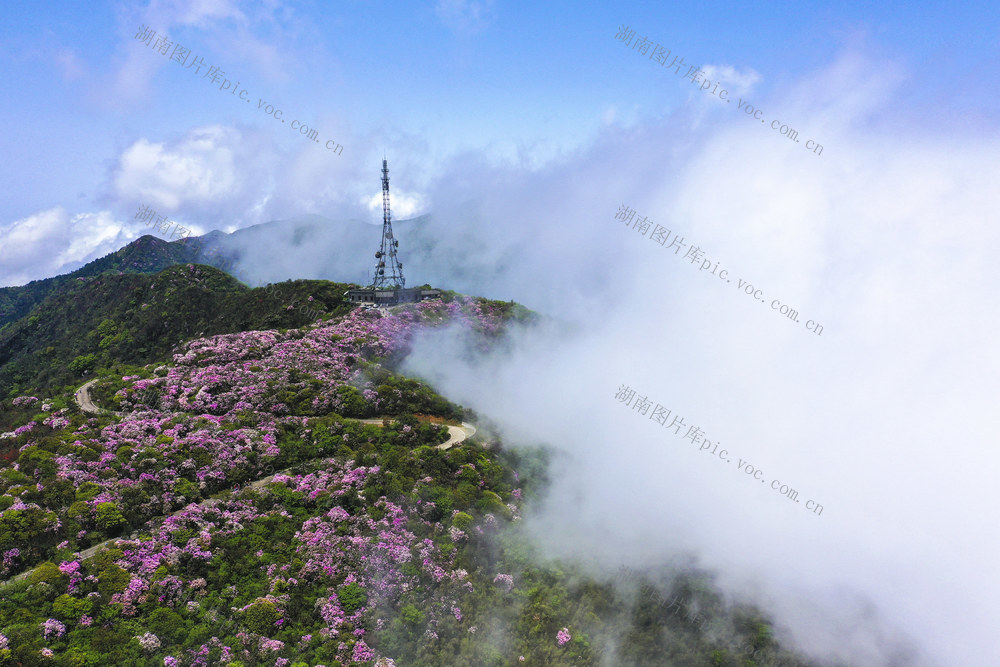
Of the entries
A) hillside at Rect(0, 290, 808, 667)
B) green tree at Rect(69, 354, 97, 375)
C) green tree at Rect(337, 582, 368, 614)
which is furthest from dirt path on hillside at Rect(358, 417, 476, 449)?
A: green tree at Rect(69, 354, 97, 375)

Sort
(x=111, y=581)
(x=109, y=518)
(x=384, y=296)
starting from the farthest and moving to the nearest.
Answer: (x=384, y=296) < (x=109, y=518) < (x=111, y=581)

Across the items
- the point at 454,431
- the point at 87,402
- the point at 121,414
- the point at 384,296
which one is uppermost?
the point at 384,296

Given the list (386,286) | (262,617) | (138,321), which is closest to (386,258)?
(386,286)

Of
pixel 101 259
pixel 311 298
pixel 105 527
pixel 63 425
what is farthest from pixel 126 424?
pixel 101 259

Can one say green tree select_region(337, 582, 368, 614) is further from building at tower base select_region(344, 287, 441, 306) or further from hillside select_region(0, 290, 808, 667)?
building at tower base select_region(344, 287, 441, 306)

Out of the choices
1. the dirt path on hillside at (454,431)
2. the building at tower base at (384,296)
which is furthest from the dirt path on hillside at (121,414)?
the building at tower base at (384,296)

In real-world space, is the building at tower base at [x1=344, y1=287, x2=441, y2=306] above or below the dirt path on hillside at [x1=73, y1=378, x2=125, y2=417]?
above

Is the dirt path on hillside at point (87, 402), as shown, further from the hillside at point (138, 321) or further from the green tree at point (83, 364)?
the green tree at point (83, 364)

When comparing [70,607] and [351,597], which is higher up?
[351,597]

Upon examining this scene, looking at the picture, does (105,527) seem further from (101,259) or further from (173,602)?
(101,259)

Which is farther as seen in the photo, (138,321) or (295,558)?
(138,321)

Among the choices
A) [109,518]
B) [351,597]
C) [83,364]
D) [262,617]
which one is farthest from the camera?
[83,364]

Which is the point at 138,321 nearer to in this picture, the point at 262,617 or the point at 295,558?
the point at 295,558
